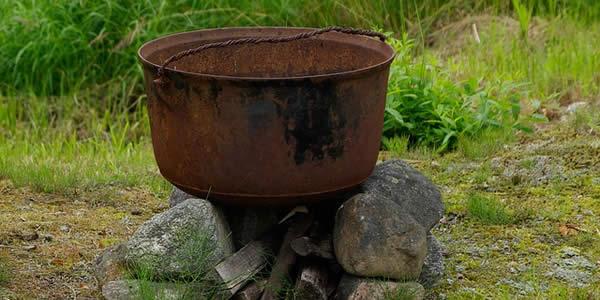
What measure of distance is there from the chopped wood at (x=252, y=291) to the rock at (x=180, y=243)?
0.14m

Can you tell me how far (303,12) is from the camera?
600 cm

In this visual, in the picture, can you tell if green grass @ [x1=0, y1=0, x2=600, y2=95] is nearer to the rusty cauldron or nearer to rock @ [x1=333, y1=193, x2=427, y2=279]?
the rusty cauldron

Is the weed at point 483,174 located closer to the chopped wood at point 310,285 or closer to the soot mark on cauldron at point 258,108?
the chopped wood at point 310,285

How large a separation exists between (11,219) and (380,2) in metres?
3.19

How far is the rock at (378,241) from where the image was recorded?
2.91 meters

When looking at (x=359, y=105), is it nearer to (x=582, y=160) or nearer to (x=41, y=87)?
(x=582, y=160)

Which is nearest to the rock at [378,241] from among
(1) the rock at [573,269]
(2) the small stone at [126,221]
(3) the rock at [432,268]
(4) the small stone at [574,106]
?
(3) the rock at [432,268]

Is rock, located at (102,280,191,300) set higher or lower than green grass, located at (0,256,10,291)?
higher

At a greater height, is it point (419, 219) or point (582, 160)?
point (419, 219)

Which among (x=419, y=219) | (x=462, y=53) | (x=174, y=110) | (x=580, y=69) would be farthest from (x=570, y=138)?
(x=174, y=110)

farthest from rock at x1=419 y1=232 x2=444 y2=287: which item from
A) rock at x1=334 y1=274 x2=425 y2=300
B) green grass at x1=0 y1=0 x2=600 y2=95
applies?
green grass at x1=0 y1=0 x2=600 y2=95

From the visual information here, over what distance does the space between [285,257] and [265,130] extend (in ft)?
1.81

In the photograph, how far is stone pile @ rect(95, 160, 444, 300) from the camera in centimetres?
292

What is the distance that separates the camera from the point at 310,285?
2912 millimetres
